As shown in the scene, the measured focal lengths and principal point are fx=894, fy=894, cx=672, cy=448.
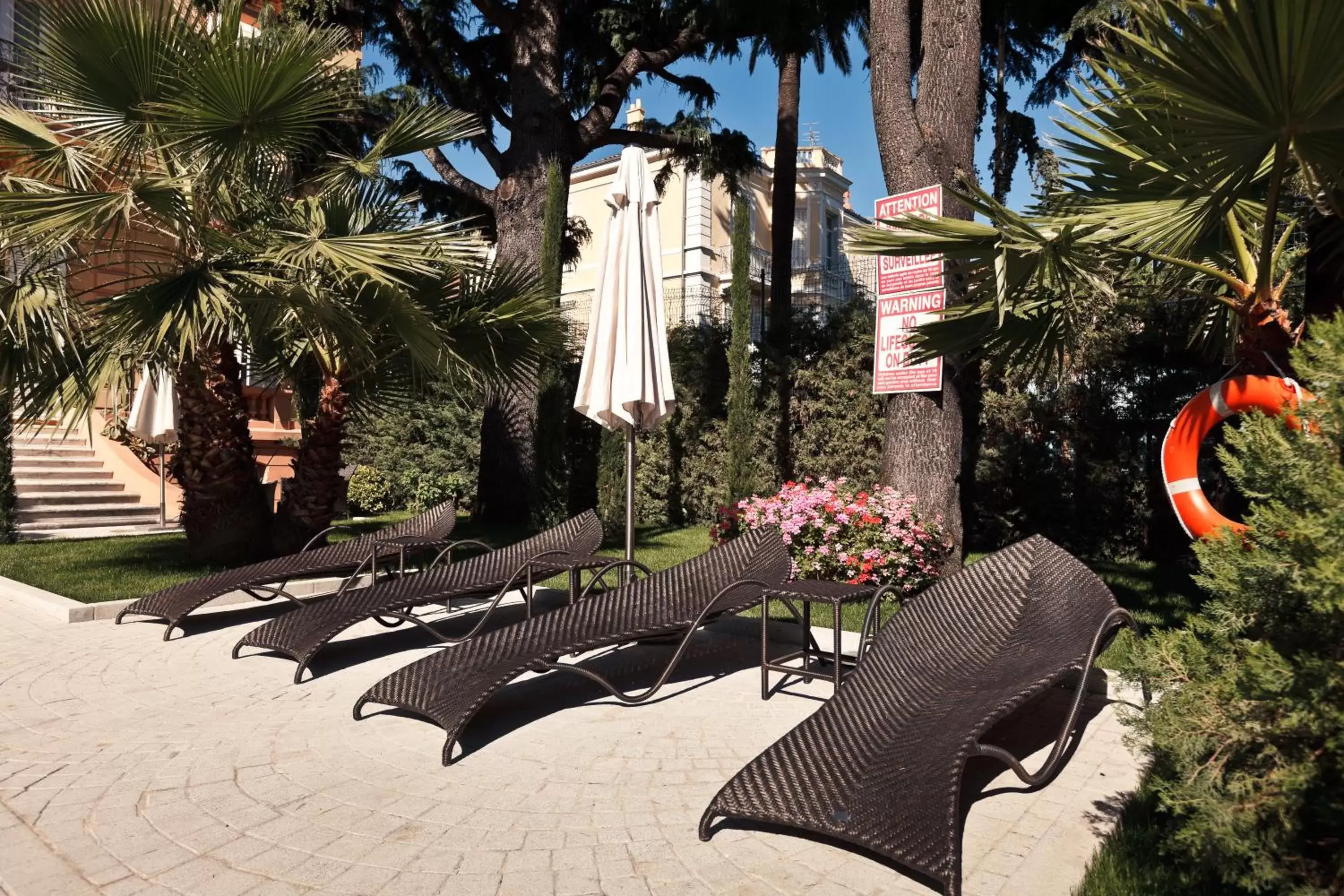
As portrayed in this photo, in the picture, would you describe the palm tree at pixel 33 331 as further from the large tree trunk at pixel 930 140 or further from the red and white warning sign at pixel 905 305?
the large tree trunk at pixel 930 140

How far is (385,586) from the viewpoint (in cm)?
564

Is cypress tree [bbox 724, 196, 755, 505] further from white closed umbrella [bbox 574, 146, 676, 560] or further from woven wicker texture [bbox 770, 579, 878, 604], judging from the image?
woven wicker texture [bbox 770, 579, 878, 604]

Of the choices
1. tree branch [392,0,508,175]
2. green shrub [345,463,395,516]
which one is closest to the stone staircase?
green shrub [345,463,395,516]

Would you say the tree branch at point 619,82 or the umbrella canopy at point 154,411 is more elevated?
the tree branch at point 619,82

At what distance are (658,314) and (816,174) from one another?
1240 inches

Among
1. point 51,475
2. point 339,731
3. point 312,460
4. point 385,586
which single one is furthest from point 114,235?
point 51,475

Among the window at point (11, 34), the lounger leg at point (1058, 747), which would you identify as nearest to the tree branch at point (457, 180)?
the window at point (11, 34)

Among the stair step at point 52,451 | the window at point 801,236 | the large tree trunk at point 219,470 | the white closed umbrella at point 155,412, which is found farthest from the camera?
the window at point 801,236

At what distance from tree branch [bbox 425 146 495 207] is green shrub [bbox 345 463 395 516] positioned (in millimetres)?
4819

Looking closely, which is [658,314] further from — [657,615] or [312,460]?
[312,460]

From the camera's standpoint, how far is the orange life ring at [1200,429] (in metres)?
4.38

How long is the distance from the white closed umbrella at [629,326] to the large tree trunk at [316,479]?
3313 mm

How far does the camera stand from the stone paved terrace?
2.71m

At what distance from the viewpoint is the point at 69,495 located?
513 inches
